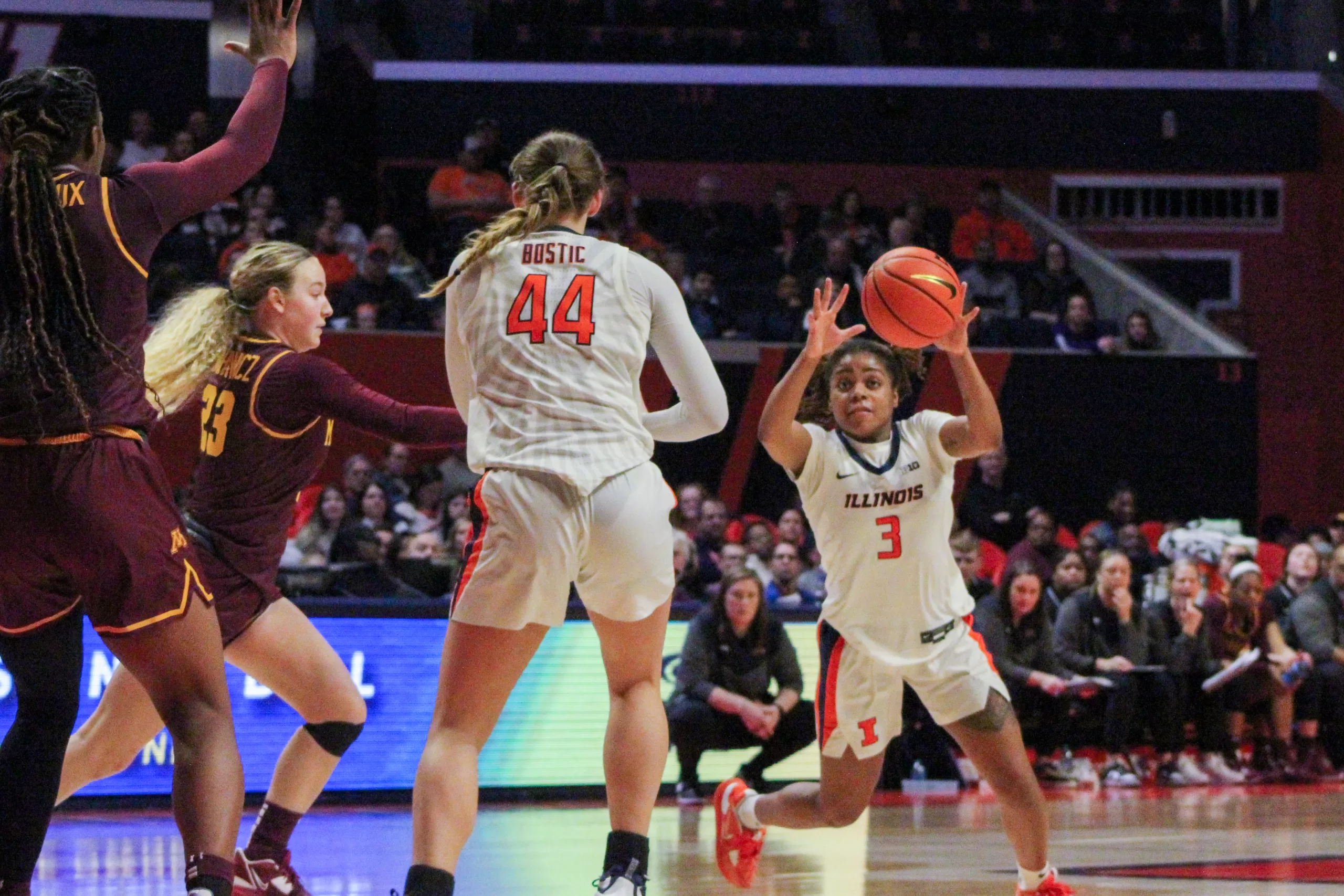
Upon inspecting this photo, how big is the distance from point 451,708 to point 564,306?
0.96 meters

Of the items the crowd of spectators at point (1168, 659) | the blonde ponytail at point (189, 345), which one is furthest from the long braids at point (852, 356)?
the crowd of spectators at point (1168, 659)

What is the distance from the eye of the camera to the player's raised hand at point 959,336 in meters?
5.17

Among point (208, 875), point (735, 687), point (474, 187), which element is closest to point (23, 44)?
point (474, 187)

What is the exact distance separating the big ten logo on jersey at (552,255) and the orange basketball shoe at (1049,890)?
2330 millimetres

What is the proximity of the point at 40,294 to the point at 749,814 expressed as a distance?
3183 millimetres

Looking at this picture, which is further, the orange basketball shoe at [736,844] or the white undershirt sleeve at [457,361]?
the orange basketball shoe at [736,844]

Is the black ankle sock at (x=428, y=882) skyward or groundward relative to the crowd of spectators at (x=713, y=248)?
groundward

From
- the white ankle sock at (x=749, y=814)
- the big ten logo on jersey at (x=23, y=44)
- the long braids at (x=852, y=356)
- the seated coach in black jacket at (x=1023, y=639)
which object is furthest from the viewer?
the big ten logo on jersey at (x=23, y=44)

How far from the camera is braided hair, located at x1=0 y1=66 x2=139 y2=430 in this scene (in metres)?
3.77

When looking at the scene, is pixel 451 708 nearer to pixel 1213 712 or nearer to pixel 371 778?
pixel 371 778

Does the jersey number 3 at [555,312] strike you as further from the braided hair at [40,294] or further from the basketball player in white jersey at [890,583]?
the basketball player in white jersey at [890,583]

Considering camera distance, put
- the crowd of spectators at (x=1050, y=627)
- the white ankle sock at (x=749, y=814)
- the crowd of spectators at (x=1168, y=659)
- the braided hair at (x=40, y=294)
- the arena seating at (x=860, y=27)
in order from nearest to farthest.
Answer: the braided hair at (x=40, y=294)
the white ankle sock at (x=749, y=814)
the crowd of spectators at (x=1050, y=627)
the crowd of spectators at (x=1168, y=659)
the arena seating at (x=860, y=27)

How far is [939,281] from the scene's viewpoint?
17.6 feet

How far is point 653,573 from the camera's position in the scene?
4184mm
